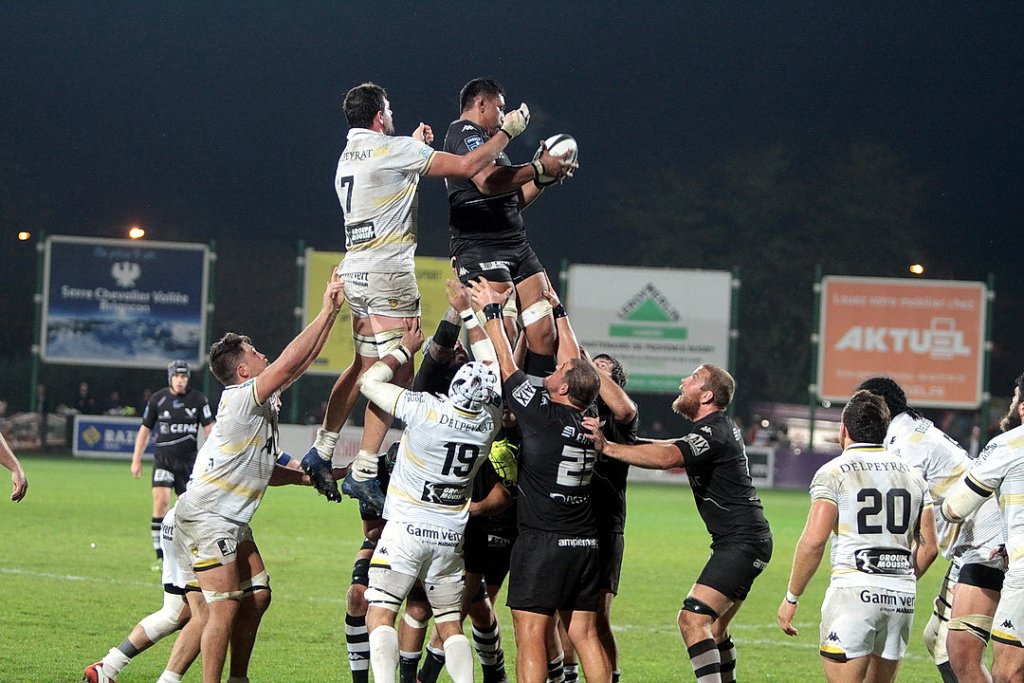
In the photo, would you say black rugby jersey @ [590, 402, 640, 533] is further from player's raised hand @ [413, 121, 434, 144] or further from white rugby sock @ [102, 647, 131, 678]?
white rugby sock @ [102, 647, 131, 678]

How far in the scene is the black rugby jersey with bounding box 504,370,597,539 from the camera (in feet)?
27.4

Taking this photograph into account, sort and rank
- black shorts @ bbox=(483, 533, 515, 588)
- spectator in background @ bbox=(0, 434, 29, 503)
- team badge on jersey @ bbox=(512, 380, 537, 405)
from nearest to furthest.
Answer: team badge on jersey @ bbox=(512, 380, 537, 405) < spectator in background @ bbox=(0, 434, 29, 503) < black shorts @ bbox=(483, 533, 515, 588)

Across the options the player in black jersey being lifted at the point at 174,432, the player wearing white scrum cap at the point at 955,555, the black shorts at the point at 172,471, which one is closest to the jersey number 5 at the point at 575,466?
the player wearing white scrum cap at the point at 955,555

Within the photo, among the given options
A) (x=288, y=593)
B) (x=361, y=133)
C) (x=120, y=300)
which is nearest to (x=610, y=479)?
(x=361, y=133)

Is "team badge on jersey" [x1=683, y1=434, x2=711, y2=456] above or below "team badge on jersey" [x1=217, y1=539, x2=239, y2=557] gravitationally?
above

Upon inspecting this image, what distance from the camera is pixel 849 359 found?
37.6 meters

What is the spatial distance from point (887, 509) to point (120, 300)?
3246 centimetres

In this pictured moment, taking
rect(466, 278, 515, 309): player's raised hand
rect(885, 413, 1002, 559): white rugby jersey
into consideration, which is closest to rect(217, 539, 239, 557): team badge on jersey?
rect(466, 278, 515, 309): player's raised hand

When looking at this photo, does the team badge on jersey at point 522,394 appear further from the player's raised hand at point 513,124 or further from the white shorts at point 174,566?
the white shorts at point 174,566

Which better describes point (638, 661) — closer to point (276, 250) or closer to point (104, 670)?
point (104, 670)

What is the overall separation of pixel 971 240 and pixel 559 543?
8025 cm

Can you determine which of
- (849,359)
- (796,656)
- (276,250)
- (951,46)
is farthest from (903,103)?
(796,656)

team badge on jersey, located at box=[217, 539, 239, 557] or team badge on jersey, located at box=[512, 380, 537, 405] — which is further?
team badge on jersey, located at box=[217, 539, 239, 557]

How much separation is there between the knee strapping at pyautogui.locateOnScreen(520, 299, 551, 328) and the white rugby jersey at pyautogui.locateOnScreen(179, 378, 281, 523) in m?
1.87
